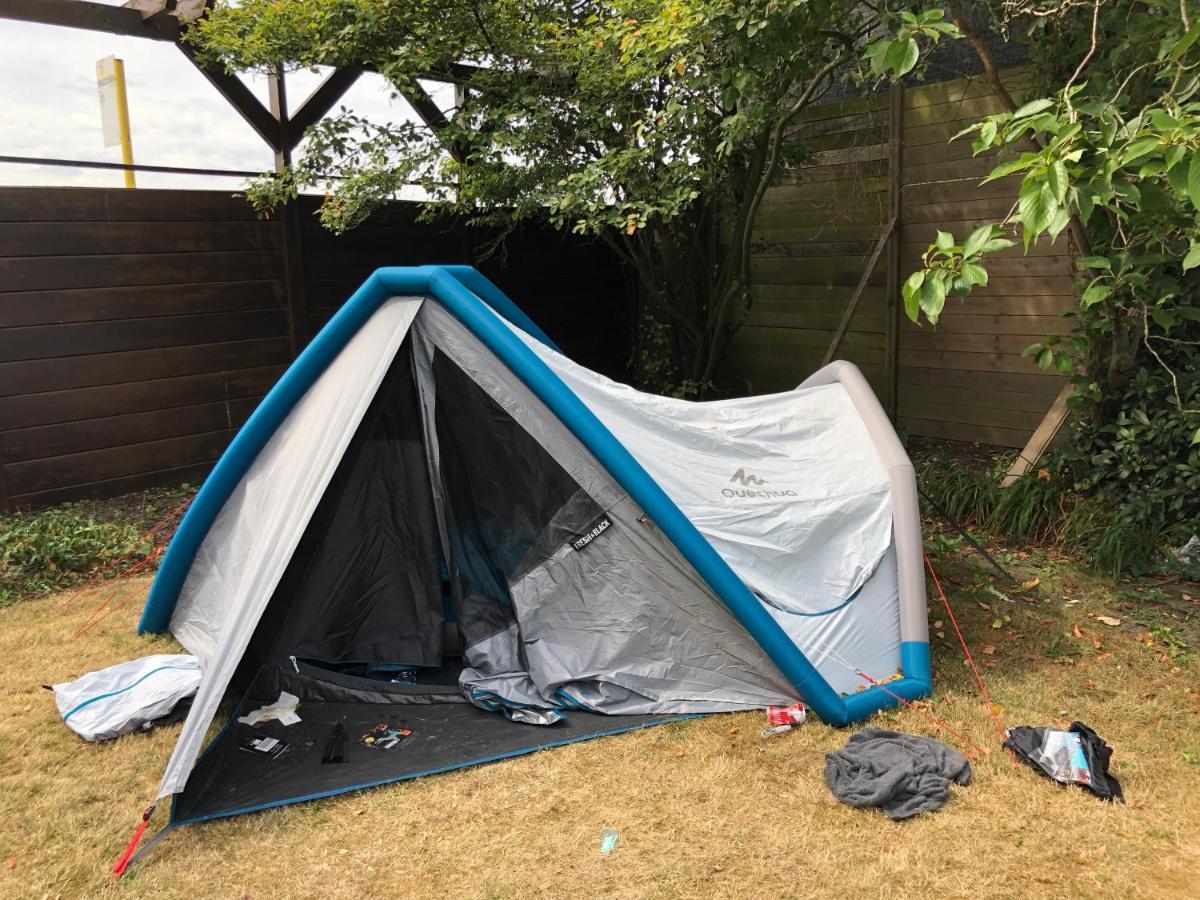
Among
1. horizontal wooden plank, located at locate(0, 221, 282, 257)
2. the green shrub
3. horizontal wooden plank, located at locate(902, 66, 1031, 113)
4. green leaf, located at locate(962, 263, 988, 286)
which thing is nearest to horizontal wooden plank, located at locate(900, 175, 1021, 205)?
horizontal wooden plank, located at locate(902, 66, 1031, 113)

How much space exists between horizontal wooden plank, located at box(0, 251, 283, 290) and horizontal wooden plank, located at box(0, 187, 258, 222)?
22 cm

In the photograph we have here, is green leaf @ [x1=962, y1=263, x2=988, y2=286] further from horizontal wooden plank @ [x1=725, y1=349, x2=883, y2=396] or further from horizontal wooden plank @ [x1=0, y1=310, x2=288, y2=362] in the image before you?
horizontal wooden plank @ [x1=0, y1=310, x2=288, y2=362]

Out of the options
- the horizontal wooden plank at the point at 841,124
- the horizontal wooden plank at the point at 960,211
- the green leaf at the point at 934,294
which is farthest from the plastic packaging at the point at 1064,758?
the horizontal wooden plank at the point at 841,124

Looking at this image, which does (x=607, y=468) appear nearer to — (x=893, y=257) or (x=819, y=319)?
(x=893, y=257)

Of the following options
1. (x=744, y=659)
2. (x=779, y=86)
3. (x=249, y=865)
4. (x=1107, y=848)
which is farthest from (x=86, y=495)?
(x=1107, y=848)

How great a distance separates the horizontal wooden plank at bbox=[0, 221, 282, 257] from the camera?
494 centimetres

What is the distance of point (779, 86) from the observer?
476cm

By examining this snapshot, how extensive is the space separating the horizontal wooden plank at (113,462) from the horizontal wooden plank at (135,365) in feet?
1.38

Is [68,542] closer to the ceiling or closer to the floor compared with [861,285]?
closer to the floor

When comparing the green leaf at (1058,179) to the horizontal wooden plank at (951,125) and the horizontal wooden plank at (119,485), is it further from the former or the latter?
the horizontal wooden plank at (119,485)

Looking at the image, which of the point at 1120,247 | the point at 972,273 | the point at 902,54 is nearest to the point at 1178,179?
the point at 972,273

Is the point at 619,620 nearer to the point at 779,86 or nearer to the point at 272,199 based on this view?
the point at 779,86

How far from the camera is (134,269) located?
5391mm

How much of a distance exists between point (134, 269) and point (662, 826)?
467 centimetres
